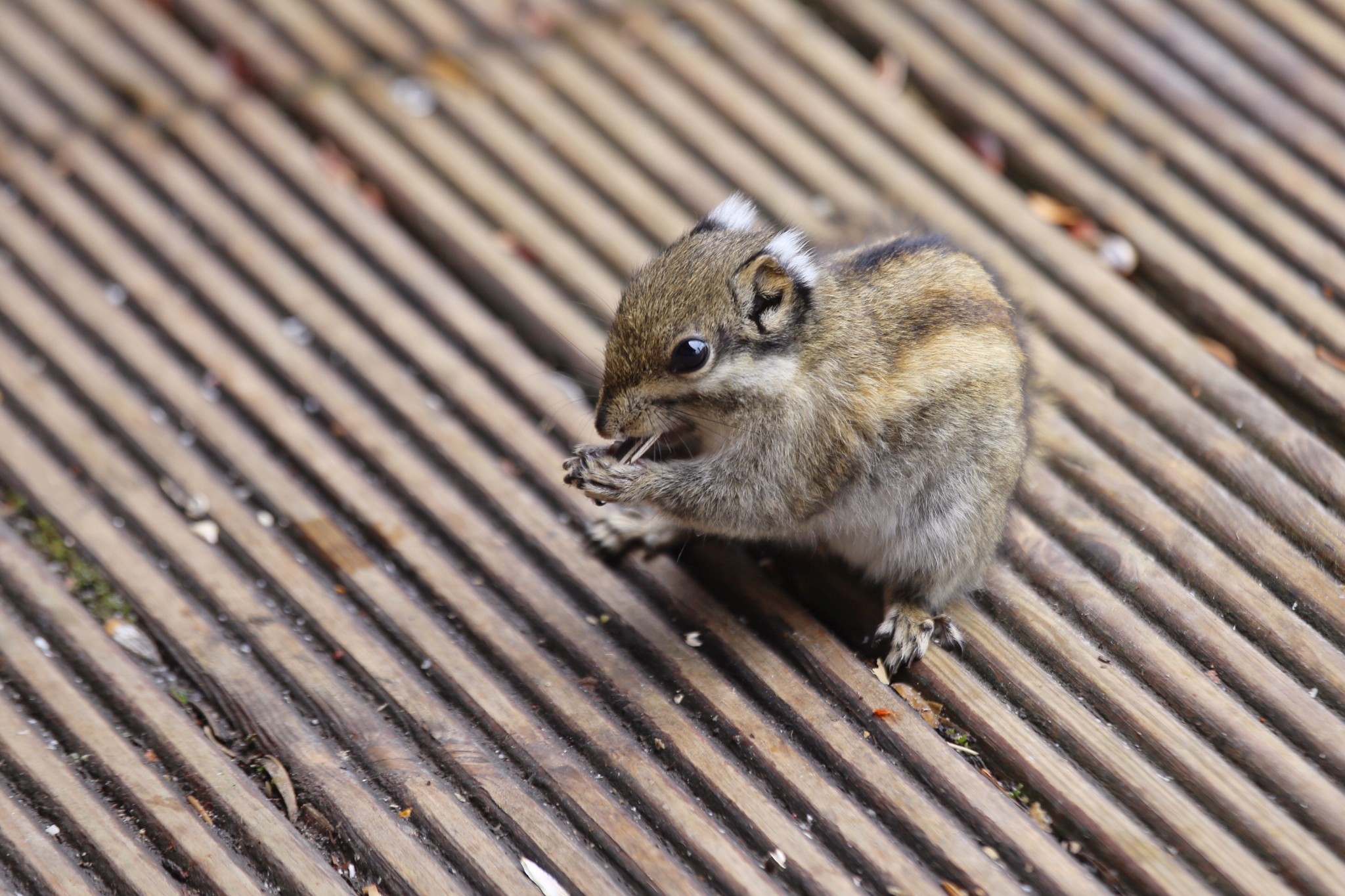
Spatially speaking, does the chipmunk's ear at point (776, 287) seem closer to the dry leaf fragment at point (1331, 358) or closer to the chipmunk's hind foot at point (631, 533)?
the chipmunk's hind foot at point (631, 533)

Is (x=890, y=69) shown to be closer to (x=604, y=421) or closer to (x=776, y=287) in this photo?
(x=776, y=287)

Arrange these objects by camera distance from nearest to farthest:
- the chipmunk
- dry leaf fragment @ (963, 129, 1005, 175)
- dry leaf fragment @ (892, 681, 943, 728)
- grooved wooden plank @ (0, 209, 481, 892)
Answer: grooved wooden plank @ (0, 209, 481, 892) → the chipmunk → dry leaf fragment @ (892, 681, 943, 728) → dry leaf fragment @ (963, 129, 1005, 175)

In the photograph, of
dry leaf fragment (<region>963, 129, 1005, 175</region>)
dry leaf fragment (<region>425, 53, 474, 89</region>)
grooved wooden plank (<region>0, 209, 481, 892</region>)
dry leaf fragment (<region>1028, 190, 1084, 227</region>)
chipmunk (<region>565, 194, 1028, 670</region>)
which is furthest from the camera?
dry leaf fragment (<region>425, 53, 474, 89</region>)

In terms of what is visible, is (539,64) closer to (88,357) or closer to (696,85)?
(696,85)

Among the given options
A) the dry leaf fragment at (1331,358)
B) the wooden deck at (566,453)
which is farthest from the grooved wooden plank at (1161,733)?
the dry leaf fragment at (1331,358)

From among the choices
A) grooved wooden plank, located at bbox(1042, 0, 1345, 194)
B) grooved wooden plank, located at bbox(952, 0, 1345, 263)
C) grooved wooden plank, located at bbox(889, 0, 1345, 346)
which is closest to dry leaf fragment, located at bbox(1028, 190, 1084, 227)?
grooved wooden plank, located at bbox(889, 0, 1345, 346)

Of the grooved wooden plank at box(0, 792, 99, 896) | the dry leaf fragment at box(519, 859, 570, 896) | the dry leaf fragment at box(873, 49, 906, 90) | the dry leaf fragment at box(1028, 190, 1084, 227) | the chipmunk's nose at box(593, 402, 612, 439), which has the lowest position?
the dry leaf fragment at box(519, 859, 570, 896)

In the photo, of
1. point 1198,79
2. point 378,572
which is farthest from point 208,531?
point 1198,79

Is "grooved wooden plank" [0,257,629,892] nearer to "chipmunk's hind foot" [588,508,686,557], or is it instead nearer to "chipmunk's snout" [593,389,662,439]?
"chipmunk's hind foot" [588,508,686,557]
